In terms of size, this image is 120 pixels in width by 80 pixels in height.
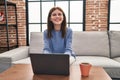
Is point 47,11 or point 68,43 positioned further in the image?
point 47,11

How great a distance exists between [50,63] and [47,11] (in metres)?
2.20

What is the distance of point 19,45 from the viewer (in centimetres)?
336

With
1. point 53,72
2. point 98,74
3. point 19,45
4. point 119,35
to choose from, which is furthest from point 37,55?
point 19,45

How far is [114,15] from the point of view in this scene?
3215mm

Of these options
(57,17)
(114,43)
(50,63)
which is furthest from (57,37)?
(114,43)

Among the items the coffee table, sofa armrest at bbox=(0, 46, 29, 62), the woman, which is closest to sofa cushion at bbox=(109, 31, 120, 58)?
the woman

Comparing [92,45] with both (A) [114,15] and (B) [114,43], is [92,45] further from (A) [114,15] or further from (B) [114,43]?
(A) [114,15]

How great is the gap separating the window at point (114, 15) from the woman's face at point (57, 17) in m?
1.60

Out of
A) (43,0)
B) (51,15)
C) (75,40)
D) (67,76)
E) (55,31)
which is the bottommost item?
(67,76)

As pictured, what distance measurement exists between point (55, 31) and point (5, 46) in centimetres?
169

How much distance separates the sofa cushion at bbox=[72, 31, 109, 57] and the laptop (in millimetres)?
1464

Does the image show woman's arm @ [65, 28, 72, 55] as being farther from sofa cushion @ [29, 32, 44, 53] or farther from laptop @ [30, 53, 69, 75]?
sofa cushion @ [29, 32, 44, 53]

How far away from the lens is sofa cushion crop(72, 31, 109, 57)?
2.78 meters

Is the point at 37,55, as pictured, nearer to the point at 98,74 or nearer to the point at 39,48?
the point at 98,74
